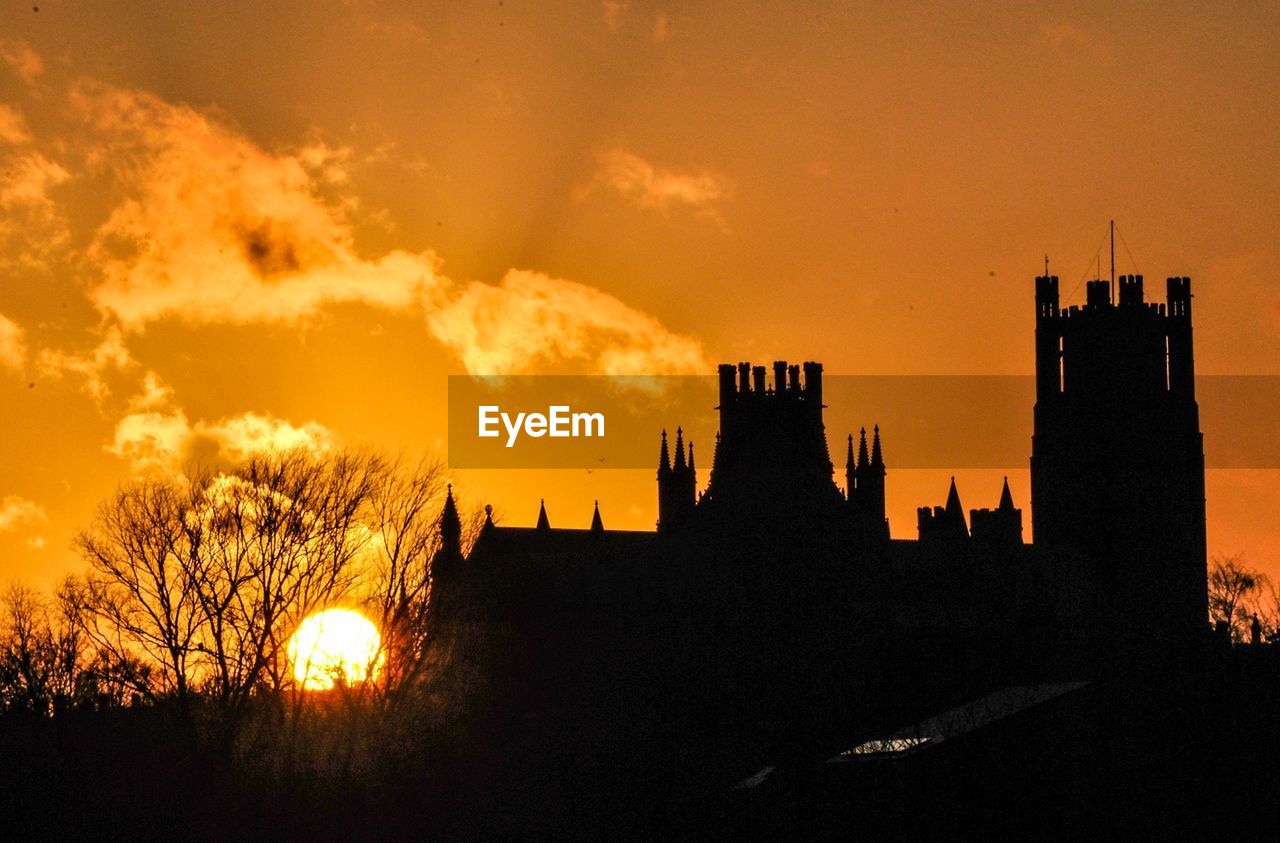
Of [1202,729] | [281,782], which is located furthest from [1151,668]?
[281,782]

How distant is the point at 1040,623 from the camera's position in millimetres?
92688

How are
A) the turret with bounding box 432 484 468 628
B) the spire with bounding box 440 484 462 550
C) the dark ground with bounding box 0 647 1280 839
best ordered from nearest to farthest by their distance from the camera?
the dark ground with bounding box 0 647 1280 839, the turret with bounding box 432 484 468 628, the spire with bounding box 440 484 462 550

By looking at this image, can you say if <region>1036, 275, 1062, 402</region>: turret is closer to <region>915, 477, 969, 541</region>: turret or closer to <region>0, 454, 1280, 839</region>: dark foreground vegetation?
<region>915, 477, 969, 541</region>: turret

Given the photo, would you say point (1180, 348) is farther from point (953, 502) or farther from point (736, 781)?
point (736, 781)

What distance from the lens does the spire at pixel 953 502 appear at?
117m

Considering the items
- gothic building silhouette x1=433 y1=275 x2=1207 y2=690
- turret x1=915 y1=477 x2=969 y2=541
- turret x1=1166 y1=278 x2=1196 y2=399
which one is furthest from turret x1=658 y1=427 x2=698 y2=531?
turret x1=1166 y1=278 x2=1196 y2=399

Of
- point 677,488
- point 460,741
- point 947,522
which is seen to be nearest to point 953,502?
point 947,522

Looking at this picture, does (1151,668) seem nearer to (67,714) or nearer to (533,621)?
(67,714)

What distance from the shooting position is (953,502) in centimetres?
11738

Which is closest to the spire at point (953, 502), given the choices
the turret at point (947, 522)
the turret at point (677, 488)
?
the turret at point (947, 522)

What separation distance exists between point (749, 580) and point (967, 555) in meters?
15.7

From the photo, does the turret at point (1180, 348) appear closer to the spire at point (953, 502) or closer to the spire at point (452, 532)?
the spire at point (953, 502)

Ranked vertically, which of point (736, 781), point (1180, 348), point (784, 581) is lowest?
point (736, 781)

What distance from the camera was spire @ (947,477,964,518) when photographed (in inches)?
4610
